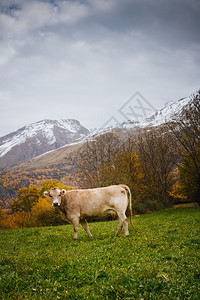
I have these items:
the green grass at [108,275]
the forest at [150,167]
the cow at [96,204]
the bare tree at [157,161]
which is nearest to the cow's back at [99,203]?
the cow at [96,204]

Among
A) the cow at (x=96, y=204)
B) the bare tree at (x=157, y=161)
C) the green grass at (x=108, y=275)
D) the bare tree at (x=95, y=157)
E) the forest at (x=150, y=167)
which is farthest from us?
the bare tree at (x=95, y=157)

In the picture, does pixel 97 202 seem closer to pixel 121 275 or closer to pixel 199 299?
pixel 121 275

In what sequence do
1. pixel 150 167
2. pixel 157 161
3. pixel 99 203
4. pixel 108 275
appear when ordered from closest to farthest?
pixel 108 275 < pixel 99 203 < pixel 157 161 < pixel 150 167

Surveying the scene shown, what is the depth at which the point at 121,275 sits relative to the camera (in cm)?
502

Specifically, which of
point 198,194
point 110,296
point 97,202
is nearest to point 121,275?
point 110,296

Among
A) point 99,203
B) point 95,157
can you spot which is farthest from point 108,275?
point 95,157

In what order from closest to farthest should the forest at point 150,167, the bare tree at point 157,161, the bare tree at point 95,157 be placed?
the forest at point 150,167 < the bare tree at point 157,161 < the bare tree at point 95,157

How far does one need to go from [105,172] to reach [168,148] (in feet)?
44.0

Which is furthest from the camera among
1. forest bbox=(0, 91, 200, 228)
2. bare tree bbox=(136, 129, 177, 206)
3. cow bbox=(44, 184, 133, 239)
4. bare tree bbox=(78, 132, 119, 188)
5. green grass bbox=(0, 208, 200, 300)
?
bare tree bbox=(78, 132, 119, 188)

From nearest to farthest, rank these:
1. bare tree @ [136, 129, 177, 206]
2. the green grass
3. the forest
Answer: the green grass
the forest
bare tree @ [136, 129, 177, 206]

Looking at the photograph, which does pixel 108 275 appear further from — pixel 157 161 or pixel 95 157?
pixel 95 157

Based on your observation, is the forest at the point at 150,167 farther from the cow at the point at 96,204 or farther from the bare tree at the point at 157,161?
the cow at the point at 96,204

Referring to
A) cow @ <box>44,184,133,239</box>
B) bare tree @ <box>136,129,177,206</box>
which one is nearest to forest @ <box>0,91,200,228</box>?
bare tree @ <box>136,129,177,206</box>

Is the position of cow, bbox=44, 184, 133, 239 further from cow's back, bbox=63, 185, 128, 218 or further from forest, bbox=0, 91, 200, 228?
forest, bbox=0, 91, 200, 228
